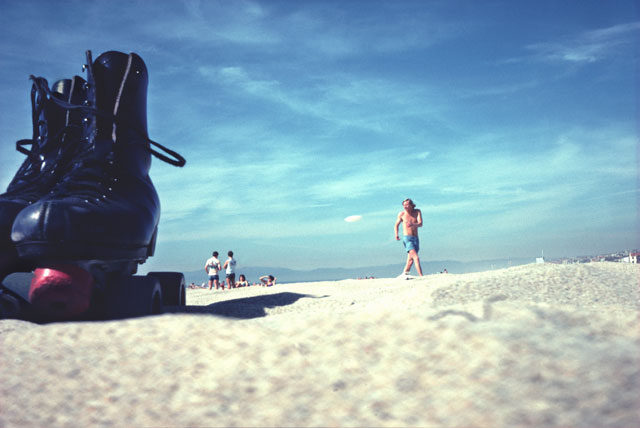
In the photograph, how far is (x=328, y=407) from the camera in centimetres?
88

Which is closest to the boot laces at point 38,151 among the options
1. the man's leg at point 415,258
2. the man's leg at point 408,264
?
the man's leg at point 408,264

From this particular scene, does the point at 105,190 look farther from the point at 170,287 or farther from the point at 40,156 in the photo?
the point at 40,156

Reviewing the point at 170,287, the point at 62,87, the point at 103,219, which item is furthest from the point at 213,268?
the point at 103,219

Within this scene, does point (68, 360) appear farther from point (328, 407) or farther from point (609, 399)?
point (609, 399)

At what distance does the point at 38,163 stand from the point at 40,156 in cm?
7

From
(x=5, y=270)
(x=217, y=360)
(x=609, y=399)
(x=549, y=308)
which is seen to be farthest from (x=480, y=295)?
(x=5, y=270)

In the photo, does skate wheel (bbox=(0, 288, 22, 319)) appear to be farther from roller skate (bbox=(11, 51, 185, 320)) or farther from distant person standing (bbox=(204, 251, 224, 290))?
distant person standing (bbox=(204, 251, 224, 290))

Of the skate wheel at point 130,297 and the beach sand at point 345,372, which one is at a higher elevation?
the skate wheel at point 130,297

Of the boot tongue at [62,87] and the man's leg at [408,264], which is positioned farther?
the man's leg at [408,264]

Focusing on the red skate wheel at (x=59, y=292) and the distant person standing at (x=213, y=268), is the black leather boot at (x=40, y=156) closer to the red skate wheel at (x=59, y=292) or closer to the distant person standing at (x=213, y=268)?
the red skate wheel at (x=59, y=292)

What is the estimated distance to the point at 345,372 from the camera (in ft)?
3.23

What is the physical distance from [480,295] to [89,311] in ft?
6.16

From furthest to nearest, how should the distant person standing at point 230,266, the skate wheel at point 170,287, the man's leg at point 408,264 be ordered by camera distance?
the distant person standing at point 230,266 → the man's leg at point 408,264 → the skate wheel at point 170,287

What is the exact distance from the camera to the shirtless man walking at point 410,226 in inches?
→ 289
